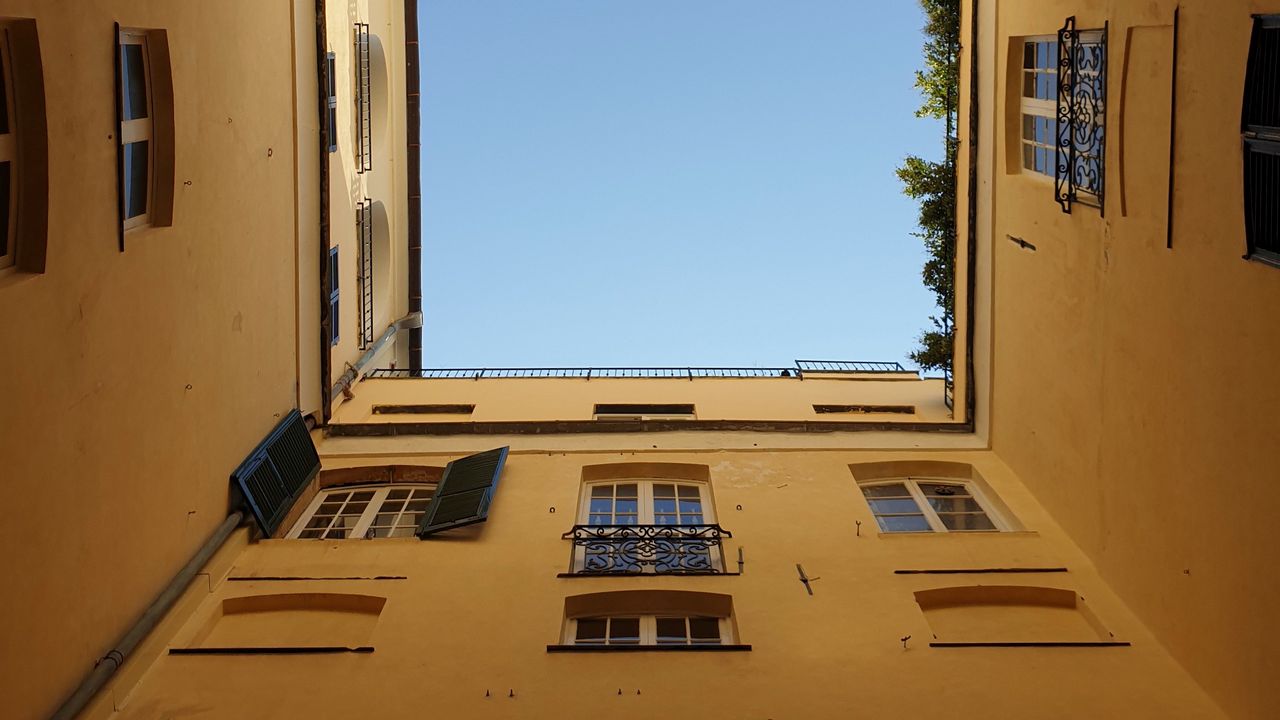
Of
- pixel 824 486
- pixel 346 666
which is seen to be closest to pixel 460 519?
pixel 346 666

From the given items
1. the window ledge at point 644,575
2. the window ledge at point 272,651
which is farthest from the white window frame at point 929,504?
the window ledge at point 272,651

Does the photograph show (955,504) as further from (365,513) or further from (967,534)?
(365,513)

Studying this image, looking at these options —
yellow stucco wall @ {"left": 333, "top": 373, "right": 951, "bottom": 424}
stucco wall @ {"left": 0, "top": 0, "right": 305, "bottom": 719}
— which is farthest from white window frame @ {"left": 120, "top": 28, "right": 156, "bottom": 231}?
yellow stucco wall @ {"left": 333, "top": 373, "right": 951, "bottom": 424}

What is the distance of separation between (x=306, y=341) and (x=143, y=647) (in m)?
5.53

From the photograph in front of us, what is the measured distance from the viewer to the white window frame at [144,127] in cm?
945

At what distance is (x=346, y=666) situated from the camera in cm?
934

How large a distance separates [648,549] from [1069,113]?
5.94 meters

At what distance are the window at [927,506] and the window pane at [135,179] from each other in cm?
773

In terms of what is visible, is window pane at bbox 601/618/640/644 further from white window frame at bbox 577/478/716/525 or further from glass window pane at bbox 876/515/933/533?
glass window pane at bbox 876/515/933/533

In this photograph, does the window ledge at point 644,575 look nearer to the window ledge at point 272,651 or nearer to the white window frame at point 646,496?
the white window frame at point 646,496

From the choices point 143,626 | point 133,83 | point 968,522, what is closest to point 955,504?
point 968,522

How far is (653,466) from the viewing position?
44.2 ft

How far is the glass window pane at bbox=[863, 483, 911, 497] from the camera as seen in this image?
43.3 feet

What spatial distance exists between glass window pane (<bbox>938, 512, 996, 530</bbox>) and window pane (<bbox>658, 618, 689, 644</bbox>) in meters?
3.55
